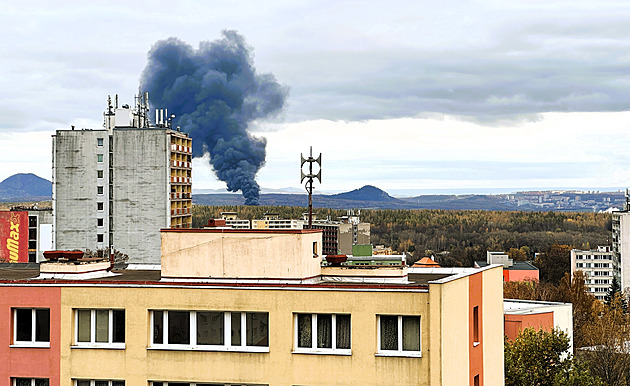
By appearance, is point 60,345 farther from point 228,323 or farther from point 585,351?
point 585,351

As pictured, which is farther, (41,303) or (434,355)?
(41,303)

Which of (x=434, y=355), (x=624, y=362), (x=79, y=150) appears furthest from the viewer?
(x=79, y=150)

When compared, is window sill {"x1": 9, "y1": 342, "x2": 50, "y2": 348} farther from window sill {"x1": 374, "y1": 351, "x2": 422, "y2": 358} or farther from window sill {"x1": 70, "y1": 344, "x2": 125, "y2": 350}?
window sill {"x1": 374, "y1": 351, "x2": 422, "y2": 358}

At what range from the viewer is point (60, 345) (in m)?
25.4

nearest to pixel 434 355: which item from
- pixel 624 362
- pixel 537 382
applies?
pixel 537 382

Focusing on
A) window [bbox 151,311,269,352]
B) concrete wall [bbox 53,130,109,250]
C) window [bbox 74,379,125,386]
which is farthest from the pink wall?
concrete wall [bbox 53,130,109,250]

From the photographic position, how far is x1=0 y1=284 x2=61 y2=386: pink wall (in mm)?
25391

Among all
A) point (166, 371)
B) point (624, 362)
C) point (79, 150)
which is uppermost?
point (79, 150)

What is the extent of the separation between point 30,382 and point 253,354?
7.26 meters

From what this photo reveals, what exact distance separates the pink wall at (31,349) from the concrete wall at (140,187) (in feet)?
353

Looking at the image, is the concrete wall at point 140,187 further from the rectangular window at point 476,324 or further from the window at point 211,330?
the window at point 211,330

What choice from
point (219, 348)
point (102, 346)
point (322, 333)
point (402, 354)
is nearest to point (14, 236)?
point (102, 346)

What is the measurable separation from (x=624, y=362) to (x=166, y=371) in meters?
60.2

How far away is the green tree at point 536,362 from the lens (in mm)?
53106
